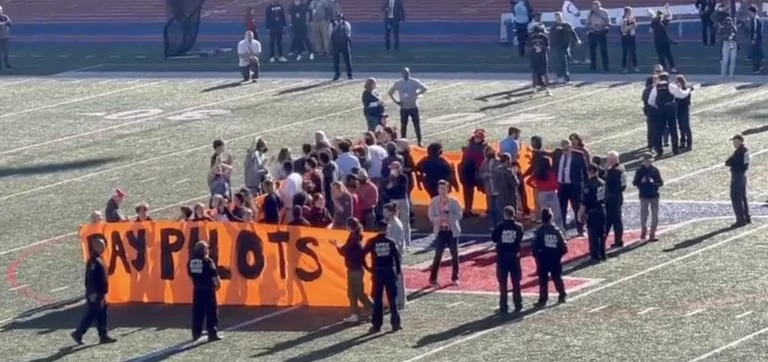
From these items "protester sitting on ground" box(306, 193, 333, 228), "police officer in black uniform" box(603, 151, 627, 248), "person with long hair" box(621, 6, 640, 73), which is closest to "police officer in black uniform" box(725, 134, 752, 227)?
"police officer in black uniform" box(603, 151, 627, 248)

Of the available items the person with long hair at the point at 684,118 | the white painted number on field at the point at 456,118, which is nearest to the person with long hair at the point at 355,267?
the person with long hair at the point at 684,118

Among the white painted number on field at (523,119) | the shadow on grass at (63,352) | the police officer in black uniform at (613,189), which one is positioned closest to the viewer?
the shadow on grass at (63,352)

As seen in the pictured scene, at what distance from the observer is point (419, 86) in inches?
1302

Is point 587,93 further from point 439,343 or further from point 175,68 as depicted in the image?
point 439,343

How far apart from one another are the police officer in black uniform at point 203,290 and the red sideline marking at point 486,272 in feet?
9.88

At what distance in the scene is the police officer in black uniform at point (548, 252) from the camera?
72.5 ft

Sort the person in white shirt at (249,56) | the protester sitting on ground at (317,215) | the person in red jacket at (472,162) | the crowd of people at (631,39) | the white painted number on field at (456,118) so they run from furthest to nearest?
the person in white shirt at (249,56) → the crowd of people at (631,39) → the white painted number on field at (456,118) → the person in red jacket at (472,162) → the protester sitting on ground at (317,215)

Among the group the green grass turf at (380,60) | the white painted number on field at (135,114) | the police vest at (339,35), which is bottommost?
the white painted number on field at (135,114)

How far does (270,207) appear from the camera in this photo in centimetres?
2452

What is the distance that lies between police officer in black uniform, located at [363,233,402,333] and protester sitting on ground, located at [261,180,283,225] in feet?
10.1

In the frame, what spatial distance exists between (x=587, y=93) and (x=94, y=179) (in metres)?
10.9

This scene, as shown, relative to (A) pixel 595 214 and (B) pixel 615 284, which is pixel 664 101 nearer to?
(A) pixel 595 214

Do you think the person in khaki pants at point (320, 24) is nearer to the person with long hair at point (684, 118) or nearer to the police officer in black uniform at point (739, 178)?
the person with long hair at point (684, 118)

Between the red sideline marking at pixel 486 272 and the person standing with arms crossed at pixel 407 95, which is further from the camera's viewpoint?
the person standing with arms crossed at pixel 407 95
